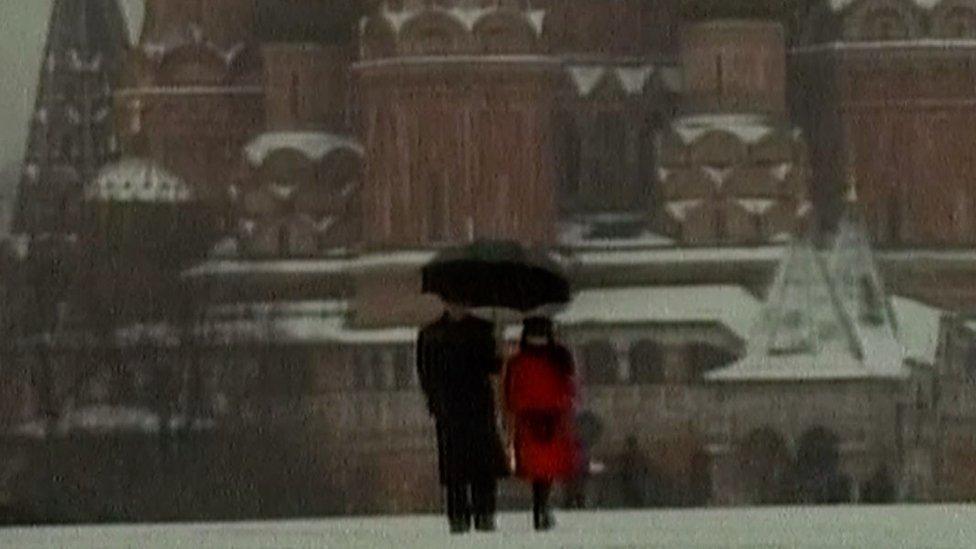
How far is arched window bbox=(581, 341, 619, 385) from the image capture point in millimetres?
5141

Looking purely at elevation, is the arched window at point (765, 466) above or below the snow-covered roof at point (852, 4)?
below

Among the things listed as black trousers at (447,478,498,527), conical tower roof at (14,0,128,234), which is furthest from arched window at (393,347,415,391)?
conical tower roof at (14,0,128,234)

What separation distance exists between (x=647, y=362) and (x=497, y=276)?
1.52 feet

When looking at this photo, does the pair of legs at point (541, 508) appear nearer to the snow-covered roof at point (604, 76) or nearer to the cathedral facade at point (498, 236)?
the cathedral facade at point (498, 236)

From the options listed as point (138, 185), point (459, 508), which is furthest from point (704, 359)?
point (138, 185)

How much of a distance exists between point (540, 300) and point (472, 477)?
0.51 m

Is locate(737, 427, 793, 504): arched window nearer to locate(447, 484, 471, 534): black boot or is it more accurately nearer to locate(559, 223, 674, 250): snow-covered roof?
locate(559, 223, 674, 250): snow-covered roof

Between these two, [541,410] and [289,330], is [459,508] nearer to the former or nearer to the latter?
[541,410]

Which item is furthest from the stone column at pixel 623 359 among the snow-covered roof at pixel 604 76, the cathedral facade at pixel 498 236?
the snow-covered roof at pixel 604 76

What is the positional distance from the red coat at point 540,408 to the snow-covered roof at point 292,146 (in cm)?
80

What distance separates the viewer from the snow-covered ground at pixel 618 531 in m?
4.95

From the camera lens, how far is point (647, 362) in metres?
5.14

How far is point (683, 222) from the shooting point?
17.3 ft

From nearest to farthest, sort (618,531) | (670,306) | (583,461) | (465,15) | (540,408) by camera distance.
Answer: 1. (540,408)
2. (618,531)
3. (583,461)
4. (670,306)
5. (465,15)
